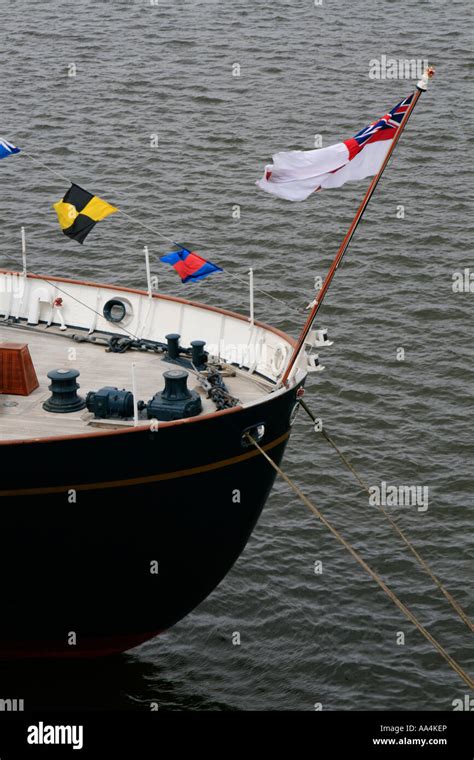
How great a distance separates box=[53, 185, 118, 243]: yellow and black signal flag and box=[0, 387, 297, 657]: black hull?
5.80m

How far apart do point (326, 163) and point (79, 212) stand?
639 centimetres

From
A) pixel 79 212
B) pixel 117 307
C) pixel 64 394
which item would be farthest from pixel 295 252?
pixel 64 394

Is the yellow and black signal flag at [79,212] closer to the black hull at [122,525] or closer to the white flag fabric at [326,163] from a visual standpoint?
the white flag fabric at [326,163]

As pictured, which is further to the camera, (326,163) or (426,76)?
(326,163)

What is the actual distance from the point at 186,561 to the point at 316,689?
161 inches

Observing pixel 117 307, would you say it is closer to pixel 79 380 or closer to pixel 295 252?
pixel 79 380

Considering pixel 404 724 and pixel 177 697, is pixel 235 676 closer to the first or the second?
pixel 177 697

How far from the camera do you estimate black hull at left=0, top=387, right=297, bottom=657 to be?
26094 mm

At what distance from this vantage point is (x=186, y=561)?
2814 cm

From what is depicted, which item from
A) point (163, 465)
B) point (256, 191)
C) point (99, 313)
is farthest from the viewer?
point (256, 191)

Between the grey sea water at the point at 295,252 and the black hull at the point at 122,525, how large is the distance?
5.99 feet

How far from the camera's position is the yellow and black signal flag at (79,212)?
29.6m

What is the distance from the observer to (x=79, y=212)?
97.7ft

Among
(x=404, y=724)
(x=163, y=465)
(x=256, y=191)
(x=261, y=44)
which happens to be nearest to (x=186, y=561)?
(x=163, y=465)
